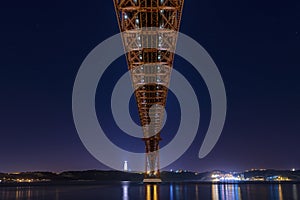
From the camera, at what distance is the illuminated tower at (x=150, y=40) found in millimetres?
14227

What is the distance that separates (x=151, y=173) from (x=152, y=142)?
558 centimetres

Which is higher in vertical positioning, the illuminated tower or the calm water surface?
the illuminated tower

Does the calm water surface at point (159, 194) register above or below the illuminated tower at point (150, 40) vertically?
below

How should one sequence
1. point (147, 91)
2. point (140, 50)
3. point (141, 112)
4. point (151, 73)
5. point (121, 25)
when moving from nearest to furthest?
point (121, 25) → point (140, 50) → point (151, 73) → point (147, 91) → point (141, 112)

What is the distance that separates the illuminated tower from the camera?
46.7 feet

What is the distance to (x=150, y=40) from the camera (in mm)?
17891

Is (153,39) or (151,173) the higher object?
(153,39)

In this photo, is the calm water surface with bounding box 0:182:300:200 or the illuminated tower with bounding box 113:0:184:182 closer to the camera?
the illuminated tower with bounding box 113:0:184:182

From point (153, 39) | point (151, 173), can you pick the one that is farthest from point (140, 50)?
point (151, 173)

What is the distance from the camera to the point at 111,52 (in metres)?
21.6

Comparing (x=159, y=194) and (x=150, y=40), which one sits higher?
(x=150, y=40)

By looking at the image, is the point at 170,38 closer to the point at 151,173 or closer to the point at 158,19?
the point at 158,19

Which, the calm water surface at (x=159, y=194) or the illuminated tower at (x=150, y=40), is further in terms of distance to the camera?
the calm water surface at (x=159, y=194)

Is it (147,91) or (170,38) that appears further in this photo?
(147,91)
